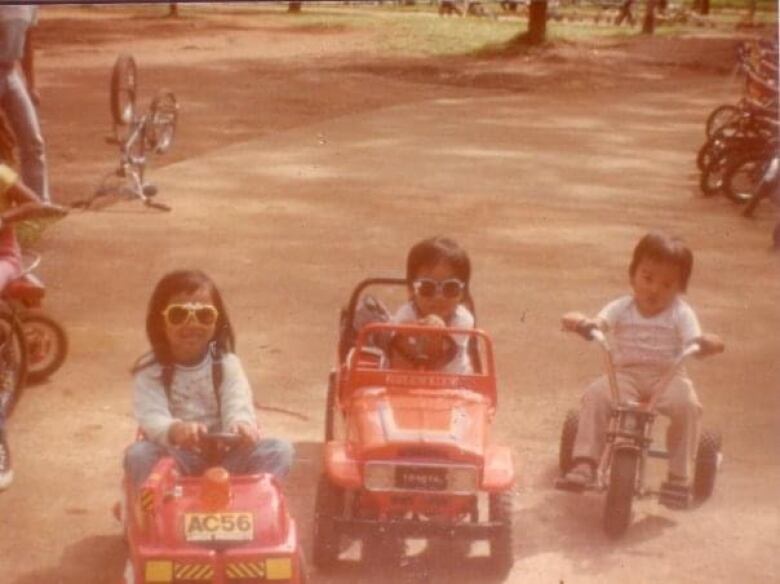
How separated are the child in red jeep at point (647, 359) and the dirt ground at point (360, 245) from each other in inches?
2.8

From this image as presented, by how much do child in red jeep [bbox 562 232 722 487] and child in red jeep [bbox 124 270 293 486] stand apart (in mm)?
603

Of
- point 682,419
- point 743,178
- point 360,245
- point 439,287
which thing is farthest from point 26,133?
point 743,178

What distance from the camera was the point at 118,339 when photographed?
2959mm

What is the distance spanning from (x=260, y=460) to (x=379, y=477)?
0.20m

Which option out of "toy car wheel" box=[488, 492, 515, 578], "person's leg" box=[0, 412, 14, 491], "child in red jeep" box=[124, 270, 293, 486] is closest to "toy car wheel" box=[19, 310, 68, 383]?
"person's leg" box=[0, 412, 14, 491]

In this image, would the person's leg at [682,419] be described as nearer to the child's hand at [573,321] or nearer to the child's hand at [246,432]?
the child's hand at [573,321]

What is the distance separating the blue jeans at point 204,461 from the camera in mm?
2623

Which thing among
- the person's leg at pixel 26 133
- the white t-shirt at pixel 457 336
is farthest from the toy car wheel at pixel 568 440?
the person's leg at pixel 26 133

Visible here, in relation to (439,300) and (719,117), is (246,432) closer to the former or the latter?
(439,300)

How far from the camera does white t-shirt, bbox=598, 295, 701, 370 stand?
9.80 ft

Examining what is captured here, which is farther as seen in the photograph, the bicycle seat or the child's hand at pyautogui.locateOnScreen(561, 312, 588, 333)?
the bicycle seat

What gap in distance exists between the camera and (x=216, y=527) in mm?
2475

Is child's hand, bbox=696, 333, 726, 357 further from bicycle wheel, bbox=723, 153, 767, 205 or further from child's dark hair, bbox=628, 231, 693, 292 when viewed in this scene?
bicycle wheel, bbox=723, 153, 767, 205

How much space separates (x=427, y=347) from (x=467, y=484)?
296mm
